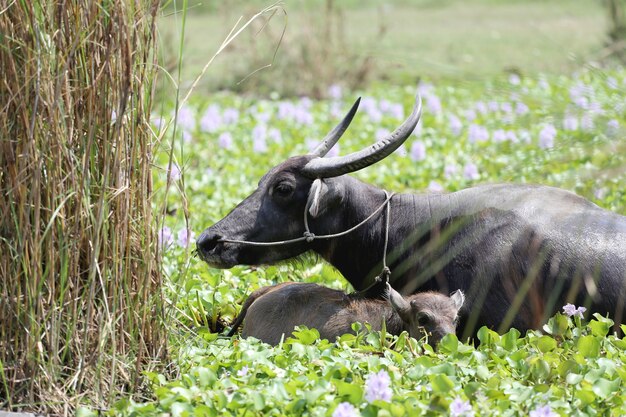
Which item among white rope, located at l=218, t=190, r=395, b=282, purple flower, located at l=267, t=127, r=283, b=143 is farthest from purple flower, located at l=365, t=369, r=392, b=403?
purple flower, located at l=267, t=127, r=283, b=143

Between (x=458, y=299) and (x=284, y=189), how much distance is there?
→ 1.16 m

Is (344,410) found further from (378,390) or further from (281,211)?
(281,211)

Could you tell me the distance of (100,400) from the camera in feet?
14.0

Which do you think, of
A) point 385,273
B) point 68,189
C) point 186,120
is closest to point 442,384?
point 68,189

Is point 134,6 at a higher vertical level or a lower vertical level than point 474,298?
higher

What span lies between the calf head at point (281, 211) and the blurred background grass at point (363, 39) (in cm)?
256

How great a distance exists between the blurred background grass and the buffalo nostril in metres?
2.98

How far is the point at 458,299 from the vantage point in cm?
539

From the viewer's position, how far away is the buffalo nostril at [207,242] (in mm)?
5836

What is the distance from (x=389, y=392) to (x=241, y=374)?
685 millimetres

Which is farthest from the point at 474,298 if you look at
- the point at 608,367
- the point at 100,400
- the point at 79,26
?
the point at 79,26

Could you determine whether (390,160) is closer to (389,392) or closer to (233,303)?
(233,303)

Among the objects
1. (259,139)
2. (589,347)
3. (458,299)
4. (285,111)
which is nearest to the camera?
(589,347)

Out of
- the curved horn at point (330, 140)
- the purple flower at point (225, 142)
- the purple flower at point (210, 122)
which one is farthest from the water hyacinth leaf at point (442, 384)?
the purple flower at point (210, 122)
